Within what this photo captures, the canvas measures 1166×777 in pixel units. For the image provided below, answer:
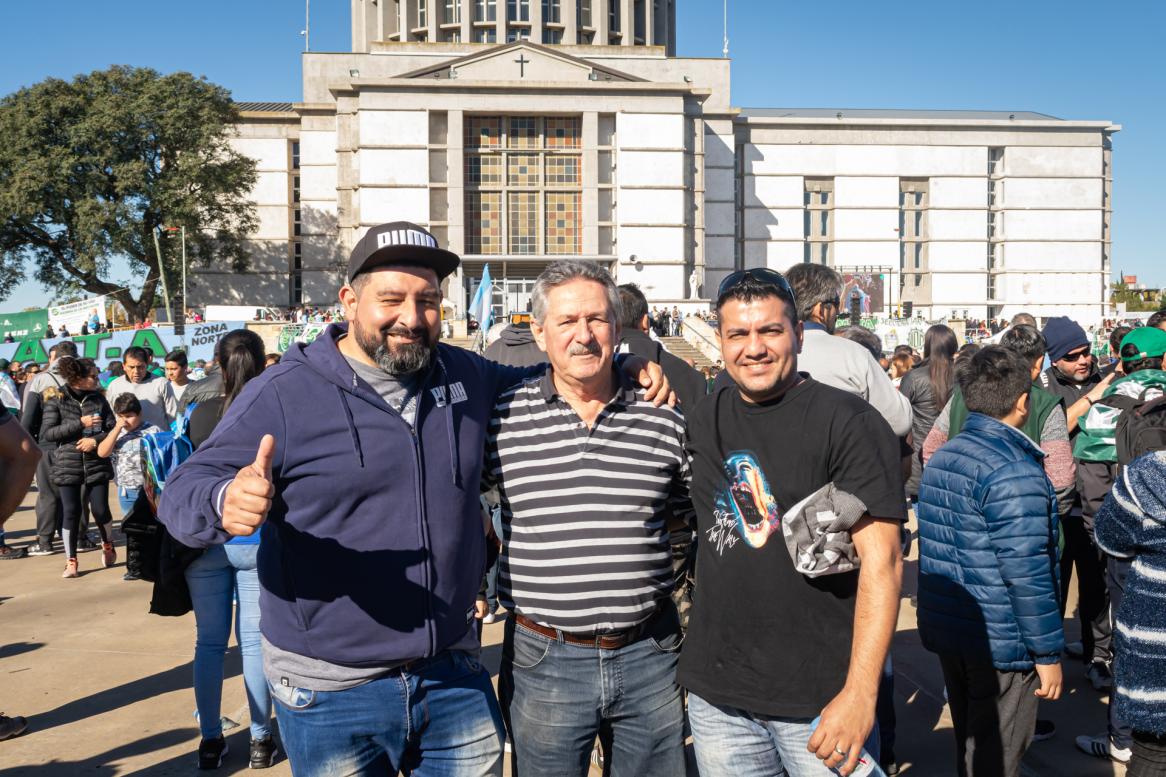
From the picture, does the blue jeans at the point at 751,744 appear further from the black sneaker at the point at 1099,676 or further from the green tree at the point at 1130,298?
the green tree at the point at 1130,298

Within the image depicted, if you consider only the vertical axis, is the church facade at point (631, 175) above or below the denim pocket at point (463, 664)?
above

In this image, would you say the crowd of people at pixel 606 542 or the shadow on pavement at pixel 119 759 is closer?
the crowd of people at pixel 606 542

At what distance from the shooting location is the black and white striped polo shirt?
3002 millimetres

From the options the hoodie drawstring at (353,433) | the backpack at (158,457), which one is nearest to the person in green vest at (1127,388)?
the hoodie drawstring at (353,433)

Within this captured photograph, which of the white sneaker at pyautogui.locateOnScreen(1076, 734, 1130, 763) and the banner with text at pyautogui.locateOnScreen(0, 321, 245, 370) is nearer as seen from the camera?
the white sneaker at pyautogui.locateOnScreen(1076, 734, 1130, 763)

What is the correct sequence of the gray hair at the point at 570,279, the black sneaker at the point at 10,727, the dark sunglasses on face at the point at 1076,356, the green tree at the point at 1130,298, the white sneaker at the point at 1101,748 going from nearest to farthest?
the gray hair at the point at 570,279, the white sneaker at the point at 1101,748, the black sneaker at the point at 10,727, the dark sunglasses on face at the point at 1076,356, the green tree at the point at 1130,298

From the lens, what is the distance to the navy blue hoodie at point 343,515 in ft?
8.93

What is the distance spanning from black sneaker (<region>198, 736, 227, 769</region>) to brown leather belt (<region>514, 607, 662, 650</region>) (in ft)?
9.03

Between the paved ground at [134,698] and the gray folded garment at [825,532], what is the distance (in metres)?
2.75

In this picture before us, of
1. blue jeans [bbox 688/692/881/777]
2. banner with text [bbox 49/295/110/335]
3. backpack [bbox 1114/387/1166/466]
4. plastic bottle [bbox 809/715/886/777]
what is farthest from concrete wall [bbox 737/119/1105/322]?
plastic bottle [bbox 809/715/886/777]

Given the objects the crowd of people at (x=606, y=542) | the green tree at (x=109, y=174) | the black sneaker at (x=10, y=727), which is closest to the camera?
the crowd of people at (x=606, y=542)

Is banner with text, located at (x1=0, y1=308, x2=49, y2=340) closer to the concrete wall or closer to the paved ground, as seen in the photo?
the paved ground

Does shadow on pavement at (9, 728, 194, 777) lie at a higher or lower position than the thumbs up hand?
lower

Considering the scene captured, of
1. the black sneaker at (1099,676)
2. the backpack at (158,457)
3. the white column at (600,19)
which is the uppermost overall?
the white column at (600,19)
